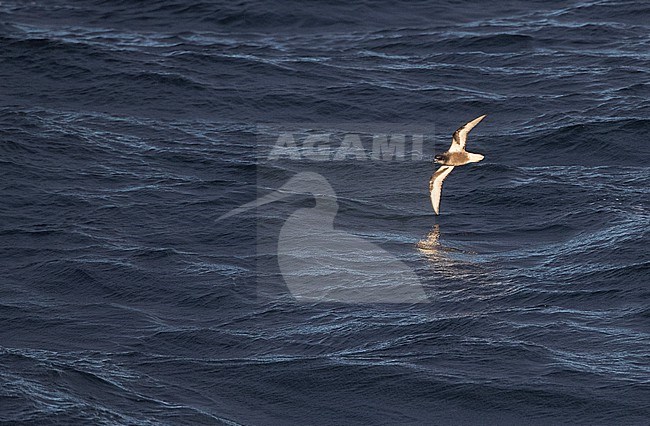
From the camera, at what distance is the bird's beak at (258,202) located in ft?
120

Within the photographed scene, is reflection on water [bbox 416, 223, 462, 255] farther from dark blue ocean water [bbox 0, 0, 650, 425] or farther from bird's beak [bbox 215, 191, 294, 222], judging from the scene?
bird's beak [bbox 215, 191, 294, 222]

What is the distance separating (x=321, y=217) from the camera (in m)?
36.3

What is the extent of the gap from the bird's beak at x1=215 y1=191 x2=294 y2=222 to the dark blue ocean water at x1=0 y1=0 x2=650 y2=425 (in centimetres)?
36

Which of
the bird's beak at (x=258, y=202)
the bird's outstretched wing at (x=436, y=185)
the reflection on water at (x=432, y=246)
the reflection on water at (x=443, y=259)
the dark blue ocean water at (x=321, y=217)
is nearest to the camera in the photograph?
the dark blue ocean water at (x=321, y=217)

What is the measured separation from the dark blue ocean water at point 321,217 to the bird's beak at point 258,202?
0.36 metres

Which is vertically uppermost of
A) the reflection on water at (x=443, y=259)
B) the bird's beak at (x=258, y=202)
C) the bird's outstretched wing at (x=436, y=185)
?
the bird's outstretched wing at (x=436, y=185)

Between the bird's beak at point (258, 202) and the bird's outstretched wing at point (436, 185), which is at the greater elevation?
the bird's outstretched wing at point (436, 185)

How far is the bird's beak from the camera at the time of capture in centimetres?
3662

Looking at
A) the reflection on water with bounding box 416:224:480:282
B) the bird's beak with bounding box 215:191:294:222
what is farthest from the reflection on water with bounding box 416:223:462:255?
the bird's beak with bounding box 215:191:294:222

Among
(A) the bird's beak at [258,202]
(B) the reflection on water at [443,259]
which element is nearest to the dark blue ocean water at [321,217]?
(B) the reflection on water at [443,259]

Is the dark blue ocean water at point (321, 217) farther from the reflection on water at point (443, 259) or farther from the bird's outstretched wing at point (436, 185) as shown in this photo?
the bird's outstretched wing at point (436, 185)

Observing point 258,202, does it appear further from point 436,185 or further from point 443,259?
→ point 436,185

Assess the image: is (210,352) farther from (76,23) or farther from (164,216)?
(76,23)

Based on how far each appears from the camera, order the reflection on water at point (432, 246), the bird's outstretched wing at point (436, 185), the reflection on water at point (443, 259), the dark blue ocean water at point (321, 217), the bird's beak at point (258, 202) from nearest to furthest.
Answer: the dark blue ocean water at point (321, 217)
the bird's outstretched wing at point (436, 185)
the reflection on water at point (443, 259)
the reflection on water at point (432, 246)
the bird's beak at point (258, 202)
